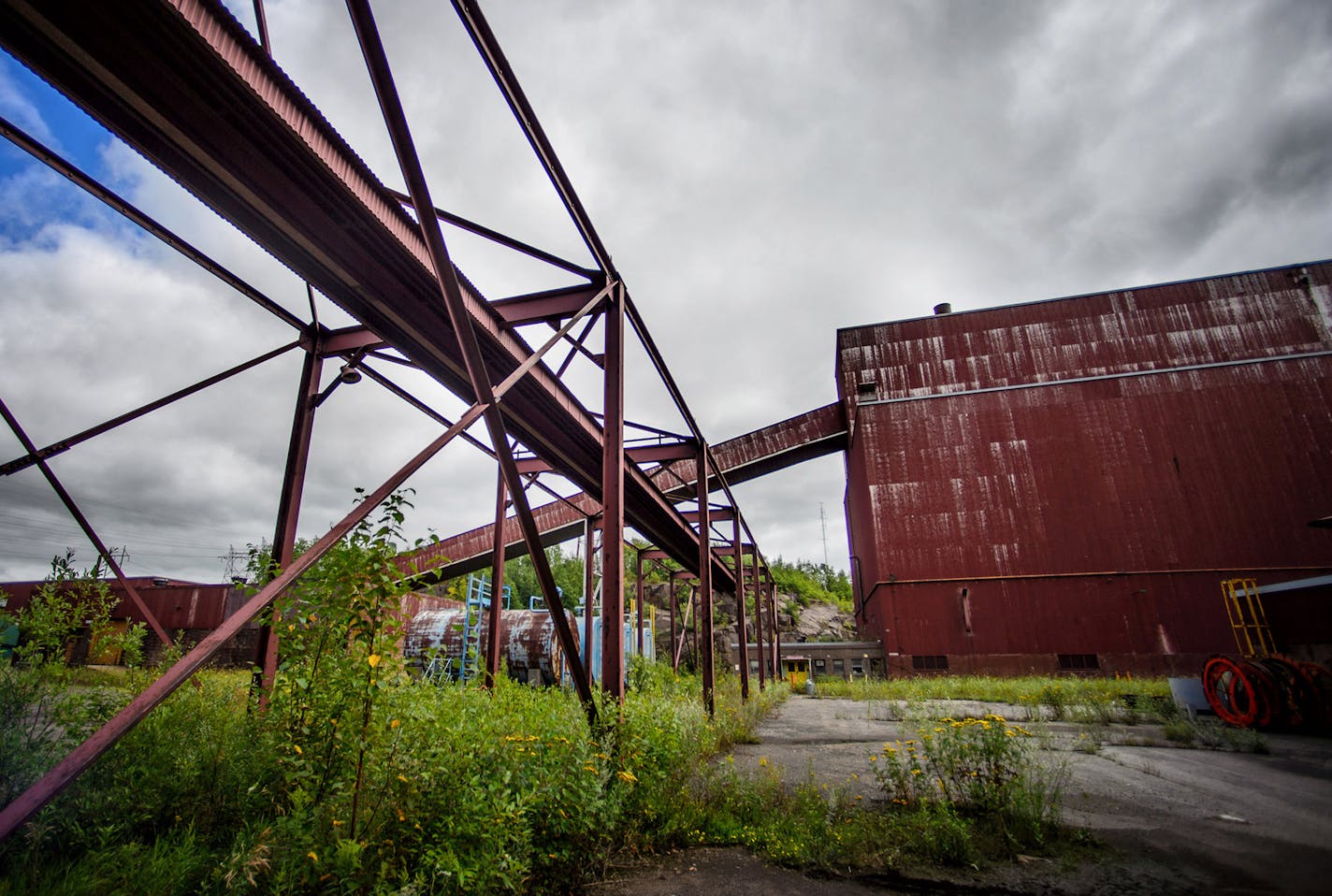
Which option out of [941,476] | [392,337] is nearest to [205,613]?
[392,337]

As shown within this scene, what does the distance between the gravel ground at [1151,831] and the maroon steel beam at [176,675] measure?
2506 mm

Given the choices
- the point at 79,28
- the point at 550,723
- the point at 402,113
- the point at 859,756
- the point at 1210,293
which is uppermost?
the point at 1210,293

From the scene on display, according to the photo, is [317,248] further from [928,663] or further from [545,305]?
[928,663]

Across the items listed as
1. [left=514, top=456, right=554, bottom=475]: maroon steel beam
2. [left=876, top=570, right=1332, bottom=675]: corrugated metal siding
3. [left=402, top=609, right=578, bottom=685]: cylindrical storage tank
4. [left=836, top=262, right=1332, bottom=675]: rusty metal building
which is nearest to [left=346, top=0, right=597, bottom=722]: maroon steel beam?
[left=514, top=456, right=554, bottom=475]: maroon steel beam

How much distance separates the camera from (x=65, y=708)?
308cm

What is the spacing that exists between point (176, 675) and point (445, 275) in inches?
89.7

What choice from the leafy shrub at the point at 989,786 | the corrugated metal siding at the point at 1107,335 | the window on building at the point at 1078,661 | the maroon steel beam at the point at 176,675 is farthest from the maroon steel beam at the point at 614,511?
the corrugated metal siding at the point at 1107,335

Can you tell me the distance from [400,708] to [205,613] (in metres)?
23.3

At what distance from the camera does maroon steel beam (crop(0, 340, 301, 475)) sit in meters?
3.85

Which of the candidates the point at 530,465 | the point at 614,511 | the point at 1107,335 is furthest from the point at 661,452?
the point at 1107,335

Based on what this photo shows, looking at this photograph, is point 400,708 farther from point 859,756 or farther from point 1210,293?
point 1210,293

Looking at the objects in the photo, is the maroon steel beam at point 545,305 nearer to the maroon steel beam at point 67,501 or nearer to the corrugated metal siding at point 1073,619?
the maroon steel beam at point 67,501

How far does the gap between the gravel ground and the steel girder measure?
4.28m

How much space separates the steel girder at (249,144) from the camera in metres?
2.62
